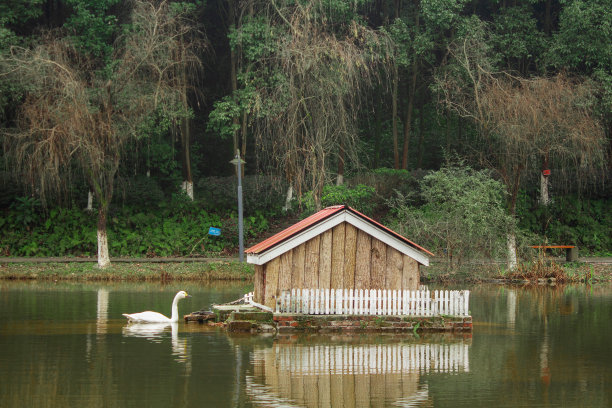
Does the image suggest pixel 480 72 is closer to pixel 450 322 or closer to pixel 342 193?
pixel 342 193

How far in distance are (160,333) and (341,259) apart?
4.76m

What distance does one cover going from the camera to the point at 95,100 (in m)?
36.1

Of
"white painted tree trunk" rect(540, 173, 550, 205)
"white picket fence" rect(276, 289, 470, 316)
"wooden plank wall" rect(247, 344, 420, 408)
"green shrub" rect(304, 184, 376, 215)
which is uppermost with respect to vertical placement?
"white painted tree trunk" rect(540, 173, 550, 205)

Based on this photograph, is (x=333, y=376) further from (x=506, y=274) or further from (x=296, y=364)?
(x=506, y=274)

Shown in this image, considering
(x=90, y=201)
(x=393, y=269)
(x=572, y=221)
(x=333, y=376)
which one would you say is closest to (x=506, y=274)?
(x=572, y=221)

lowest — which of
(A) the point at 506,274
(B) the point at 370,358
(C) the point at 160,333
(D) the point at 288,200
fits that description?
(B) the point at 370,358

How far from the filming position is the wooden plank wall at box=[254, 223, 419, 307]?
21297mm

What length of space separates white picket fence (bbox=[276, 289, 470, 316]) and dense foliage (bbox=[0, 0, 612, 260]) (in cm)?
1222

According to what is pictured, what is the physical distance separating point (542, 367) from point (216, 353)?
6.29 m

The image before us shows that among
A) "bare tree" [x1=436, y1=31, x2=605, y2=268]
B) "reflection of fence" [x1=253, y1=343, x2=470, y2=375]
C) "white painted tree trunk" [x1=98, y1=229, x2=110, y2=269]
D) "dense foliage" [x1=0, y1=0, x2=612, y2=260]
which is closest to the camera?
"reflection of fence" [x1=253, y1=343, x2=470, y2=375]

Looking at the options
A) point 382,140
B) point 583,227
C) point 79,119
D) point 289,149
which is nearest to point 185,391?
point 289,149

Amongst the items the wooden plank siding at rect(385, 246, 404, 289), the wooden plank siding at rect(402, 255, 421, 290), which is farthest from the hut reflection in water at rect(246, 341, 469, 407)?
the wooden plank siding at rect(385, 246, 404, 289)

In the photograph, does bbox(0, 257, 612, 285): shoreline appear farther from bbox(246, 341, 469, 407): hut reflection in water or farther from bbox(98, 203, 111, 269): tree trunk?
bbox(246, 341, 469, 407): hut reflection in water

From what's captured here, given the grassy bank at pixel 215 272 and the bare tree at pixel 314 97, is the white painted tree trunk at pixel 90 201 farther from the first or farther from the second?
the bare tree at pixel 314 97
